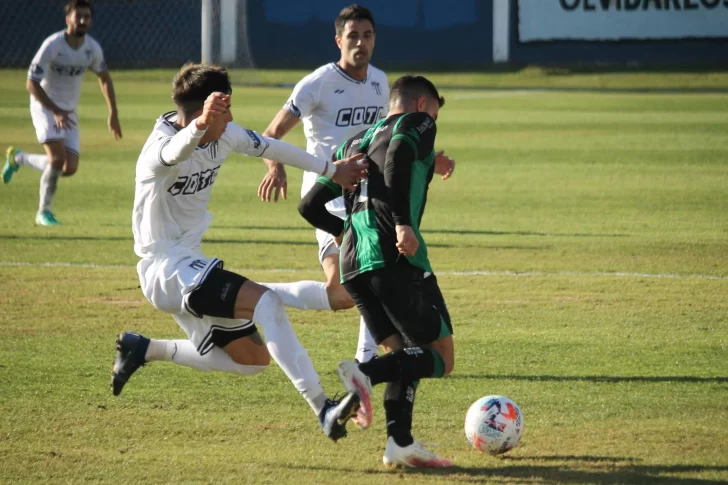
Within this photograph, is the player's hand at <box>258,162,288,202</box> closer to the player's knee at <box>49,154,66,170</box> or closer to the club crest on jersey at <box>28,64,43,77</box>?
the player's knee at <box>49,154,66,170</box>

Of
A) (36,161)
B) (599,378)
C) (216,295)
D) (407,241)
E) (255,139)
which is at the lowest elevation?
(599,378)

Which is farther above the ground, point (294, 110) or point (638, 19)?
point (638, 19)

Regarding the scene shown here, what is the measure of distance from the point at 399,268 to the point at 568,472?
3.79 feet

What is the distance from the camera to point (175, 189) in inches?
213

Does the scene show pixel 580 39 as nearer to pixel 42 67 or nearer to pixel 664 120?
pixel 664 120

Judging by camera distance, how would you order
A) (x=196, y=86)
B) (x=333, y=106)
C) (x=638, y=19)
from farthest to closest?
(x=638, y=19), (x=333, y=106), (x=196, y=86)

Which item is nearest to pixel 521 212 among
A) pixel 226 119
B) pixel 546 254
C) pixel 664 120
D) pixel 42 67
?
pixel 546 254

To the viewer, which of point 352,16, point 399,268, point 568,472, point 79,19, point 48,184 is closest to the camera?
point 568,472

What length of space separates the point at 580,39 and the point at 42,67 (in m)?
27.4

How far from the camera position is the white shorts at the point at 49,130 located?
12.8 m

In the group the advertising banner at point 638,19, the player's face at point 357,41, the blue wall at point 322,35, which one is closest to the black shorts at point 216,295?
the player's face at point 357,41

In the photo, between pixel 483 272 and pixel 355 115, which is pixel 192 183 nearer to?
pixel 355 115

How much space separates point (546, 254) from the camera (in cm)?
1101

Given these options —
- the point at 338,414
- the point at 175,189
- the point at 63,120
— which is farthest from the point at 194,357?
the point at 63,120
